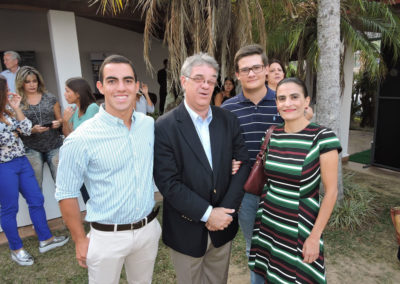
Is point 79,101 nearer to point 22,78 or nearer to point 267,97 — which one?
point 22,78

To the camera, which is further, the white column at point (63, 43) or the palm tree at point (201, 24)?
the white column at point (63, 43)

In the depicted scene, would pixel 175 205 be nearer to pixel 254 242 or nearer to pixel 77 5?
pixel 254 242

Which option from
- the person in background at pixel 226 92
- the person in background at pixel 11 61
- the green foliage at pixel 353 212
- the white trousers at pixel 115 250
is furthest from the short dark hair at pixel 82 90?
the green foliage at pixel 353 212

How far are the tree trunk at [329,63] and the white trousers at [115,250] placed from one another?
3.17m

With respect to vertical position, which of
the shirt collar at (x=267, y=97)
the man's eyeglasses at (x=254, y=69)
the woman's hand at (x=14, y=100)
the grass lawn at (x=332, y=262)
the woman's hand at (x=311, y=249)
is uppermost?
the man's eyeglasses at (x=254, y=69)

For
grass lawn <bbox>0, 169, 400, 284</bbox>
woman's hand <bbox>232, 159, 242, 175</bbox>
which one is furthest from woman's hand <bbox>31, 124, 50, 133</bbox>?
woman's hand <bbox>232, 159, 242, 175</bbox>

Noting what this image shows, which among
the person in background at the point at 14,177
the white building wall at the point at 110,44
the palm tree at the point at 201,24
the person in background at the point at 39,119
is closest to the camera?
the person in background at the point at 14,177

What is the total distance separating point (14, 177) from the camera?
315cm

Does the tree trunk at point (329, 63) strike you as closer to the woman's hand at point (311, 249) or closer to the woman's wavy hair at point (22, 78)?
the woman's hand at point (311, 249)

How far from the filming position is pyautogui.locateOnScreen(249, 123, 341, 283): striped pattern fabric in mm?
1833

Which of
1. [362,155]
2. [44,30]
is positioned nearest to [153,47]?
[44,30]

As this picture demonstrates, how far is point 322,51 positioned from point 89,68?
6.58 m

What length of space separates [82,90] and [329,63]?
3.41m

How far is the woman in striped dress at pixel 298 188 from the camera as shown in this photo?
1.83 m
